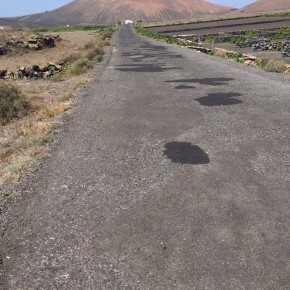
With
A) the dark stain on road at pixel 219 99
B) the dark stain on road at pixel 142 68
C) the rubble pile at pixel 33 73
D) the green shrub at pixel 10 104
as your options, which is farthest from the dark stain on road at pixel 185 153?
the rubble pile at pixel 33 73

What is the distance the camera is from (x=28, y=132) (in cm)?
1145

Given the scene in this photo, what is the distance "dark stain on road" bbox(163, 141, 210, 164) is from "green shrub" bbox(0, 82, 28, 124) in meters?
7.81

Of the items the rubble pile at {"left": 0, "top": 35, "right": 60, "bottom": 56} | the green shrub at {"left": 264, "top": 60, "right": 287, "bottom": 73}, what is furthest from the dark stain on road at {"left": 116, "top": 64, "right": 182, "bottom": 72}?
the rubble pile at {"left": 0, "top": 35, "right": 60, "bottom": 56}

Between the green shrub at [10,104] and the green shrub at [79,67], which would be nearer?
the green shrub at [10,104]

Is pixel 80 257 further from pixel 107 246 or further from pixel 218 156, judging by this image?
pixel 218 156

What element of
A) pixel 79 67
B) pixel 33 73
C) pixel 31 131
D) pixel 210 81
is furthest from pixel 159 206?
pixel 33 73

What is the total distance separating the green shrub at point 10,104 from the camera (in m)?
14.5

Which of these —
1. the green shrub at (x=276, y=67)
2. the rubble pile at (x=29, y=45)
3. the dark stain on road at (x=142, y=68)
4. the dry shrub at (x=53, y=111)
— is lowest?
the rubble pile at (x=29, y=45)

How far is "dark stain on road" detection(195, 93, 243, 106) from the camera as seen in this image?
530 inches

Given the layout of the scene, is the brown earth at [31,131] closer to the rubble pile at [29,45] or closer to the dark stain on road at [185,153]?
the dark stain on road at [185,153]

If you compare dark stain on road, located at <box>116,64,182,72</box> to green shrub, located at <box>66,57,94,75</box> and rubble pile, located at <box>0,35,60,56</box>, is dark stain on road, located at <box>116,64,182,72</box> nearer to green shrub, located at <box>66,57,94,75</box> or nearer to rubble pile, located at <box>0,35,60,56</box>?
green shrub, located at <box>66,57,94,75</box>

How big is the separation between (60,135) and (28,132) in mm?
1457

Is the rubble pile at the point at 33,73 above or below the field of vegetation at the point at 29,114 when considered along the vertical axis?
below

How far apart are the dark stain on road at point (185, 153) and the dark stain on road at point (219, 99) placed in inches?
178
